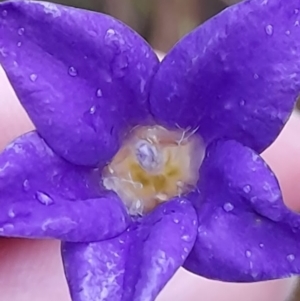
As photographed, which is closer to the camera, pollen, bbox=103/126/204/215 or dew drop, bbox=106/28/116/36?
dew drop, bbox=106/28/116/36

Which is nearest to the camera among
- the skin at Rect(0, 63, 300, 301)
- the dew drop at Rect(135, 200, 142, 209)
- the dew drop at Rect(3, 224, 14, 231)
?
the dew drop at Rect(3, 224, 14, 231)

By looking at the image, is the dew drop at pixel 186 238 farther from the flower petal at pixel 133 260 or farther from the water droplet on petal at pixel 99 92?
the water droplet on petal at pixel 99 92

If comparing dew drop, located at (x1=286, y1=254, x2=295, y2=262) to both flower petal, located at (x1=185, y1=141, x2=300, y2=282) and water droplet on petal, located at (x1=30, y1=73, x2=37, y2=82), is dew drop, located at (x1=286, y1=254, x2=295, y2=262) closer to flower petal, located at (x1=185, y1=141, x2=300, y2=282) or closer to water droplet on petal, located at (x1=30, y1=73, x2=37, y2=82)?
flower petal, located at (x1=185, y1=141, x2=300, y2=282)

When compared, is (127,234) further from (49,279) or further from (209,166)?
(49,279)

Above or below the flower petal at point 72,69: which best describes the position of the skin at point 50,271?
below

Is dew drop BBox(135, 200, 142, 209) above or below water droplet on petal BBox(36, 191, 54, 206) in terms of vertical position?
below

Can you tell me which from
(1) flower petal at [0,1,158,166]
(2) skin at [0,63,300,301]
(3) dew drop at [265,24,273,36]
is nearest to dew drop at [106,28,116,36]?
(1) flower petal at [0,1,158,166]

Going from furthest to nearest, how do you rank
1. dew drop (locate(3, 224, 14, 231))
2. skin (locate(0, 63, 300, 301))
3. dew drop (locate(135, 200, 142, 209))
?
1. skin (locate(0, 63, 300, 301))
2. dew drop (locate(135, 200, 142, 209))
3. dew drop (locate(3, 224, 14, 231))

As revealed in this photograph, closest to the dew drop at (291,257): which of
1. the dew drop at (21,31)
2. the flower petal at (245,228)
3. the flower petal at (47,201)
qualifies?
the flower petal at (245,228)
